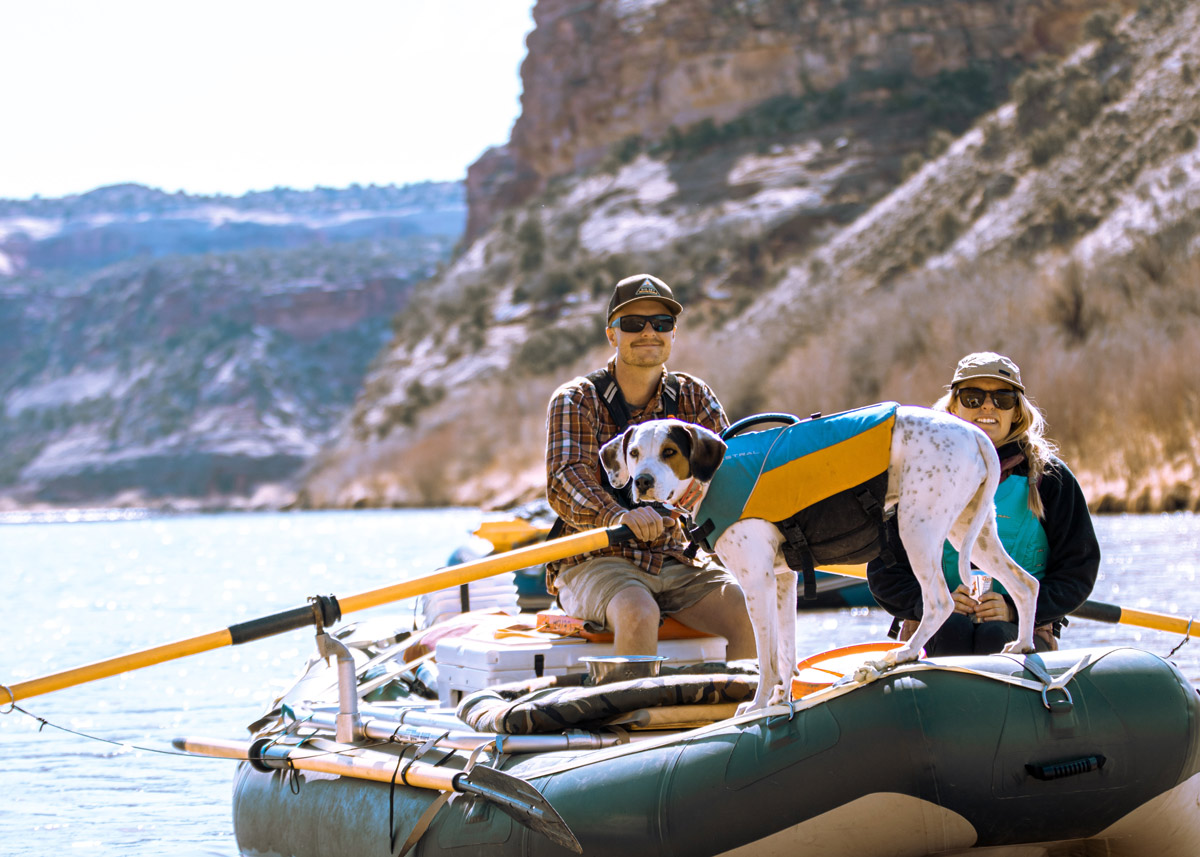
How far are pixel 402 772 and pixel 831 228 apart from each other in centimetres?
4839

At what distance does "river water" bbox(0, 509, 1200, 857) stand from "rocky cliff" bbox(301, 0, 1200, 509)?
6939 mm

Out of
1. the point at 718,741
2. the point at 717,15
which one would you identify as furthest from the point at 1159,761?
the point at 717,15

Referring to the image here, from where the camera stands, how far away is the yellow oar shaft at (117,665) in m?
5.09

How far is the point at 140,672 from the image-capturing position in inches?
561

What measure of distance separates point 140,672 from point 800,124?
51098mm

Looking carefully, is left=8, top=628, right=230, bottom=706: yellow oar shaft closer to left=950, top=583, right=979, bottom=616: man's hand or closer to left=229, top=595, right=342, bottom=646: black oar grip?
left=229, top=595, right=342, bottom=646: black oar grip

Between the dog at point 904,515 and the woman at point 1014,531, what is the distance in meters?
0.58

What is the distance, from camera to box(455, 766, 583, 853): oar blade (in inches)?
Answer: 178

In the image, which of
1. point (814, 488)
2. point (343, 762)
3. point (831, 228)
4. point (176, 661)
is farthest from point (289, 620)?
point (831, 228)

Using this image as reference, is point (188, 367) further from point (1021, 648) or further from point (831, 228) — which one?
point (1021, 648)

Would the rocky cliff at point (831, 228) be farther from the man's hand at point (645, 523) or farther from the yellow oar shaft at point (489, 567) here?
the yellow oar shaft at point (489, 567)

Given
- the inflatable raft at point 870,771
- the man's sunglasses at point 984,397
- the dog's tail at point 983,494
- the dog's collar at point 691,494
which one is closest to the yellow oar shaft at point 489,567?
the inflatable raft at point 870,771

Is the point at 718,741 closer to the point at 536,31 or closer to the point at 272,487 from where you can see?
the point at 536,31

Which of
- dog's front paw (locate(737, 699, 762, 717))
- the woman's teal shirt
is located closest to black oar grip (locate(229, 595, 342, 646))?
dog's front paw (locate(737, 699, 762, 717))
